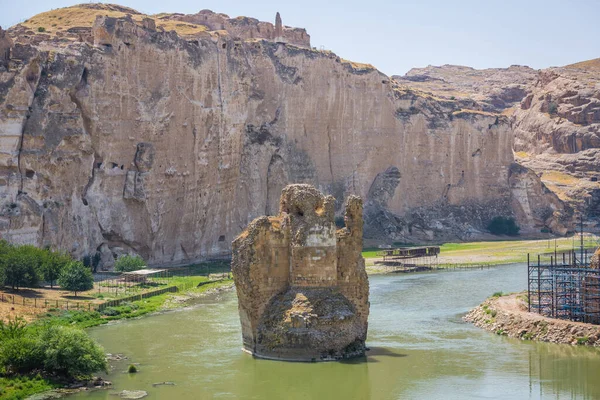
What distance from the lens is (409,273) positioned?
82562 mm

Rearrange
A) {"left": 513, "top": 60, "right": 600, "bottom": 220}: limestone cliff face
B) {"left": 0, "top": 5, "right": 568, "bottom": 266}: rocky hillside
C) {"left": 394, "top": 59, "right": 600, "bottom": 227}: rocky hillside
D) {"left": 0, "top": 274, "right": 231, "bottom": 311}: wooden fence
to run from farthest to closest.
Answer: {"left": 394, "top": 59, "right": 600, "bottom": 227}: rocky hillside → {"left": 513, "top": 60, "right": 600, "bottom": 220}: limestone cliff face → {"left": 0, "top": 5, "right": 568, "bottom": 266}: rocky hillside → {"left": 0, "top": 274, "right": 231, "bottom": 311}: wooden fence

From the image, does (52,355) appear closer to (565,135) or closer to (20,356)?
(20,356)

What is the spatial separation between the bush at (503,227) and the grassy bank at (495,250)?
6099 mm

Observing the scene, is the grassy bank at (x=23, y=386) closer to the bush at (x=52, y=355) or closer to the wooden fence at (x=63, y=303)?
the bush at (x=52, y=355)

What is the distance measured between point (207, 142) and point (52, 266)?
2897 centimetres

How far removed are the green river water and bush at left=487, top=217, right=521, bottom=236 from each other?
2669 inches

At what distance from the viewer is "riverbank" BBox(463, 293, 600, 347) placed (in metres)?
43.2

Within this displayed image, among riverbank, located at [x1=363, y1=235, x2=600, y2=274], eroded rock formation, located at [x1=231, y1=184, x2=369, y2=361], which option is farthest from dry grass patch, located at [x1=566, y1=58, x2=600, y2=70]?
eroded rock formation, located at [x1=231, y1=184, x2=369, y2=361]

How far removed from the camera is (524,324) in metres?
46.5

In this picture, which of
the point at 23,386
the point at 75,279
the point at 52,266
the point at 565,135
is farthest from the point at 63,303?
the point at 565,135

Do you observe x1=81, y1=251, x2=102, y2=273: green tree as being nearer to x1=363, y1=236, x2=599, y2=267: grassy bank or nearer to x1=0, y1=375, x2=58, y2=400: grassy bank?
x1=363, y1=236, x2=599, y2=267: grassy bank

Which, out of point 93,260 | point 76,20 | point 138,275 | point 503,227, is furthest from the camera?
point 503,227

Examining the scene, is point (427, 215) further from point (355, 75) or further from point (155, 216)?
point (155, 216)

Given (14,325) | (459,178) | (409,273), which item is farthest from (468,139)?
(14,325)
